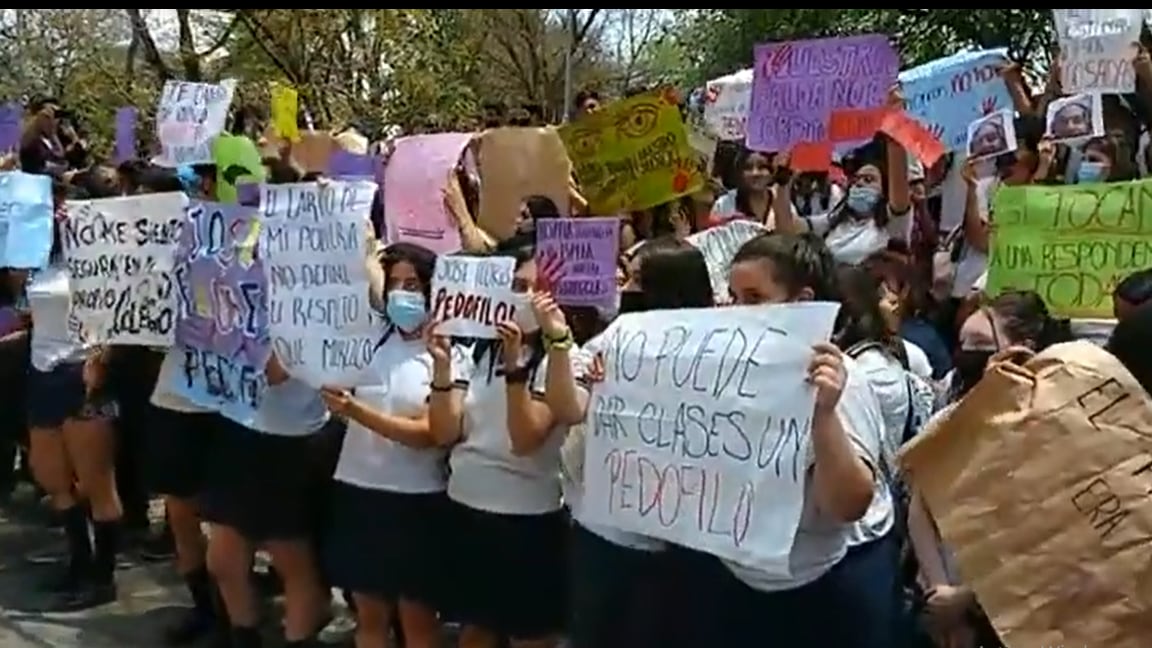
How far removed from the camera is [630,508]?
393cm

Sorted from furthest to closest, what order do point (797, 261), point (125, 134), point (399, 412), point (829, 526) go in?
point (125, 134) < point (399, 412) < point (797, 261) < point (829, 526)

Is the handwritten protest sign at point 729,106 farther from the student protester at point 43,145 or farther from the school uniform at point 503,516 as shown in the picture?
the school uniform at point 503,516

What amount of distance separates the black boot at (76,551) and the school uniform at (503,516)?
289 centimetres

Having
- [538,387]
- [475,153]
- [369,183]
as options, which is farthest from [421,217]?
[538,387]

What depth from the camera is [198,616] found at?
6488mm

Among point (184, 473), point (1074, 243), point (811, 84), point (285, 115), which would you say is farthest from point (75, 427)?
point (1074, 243)

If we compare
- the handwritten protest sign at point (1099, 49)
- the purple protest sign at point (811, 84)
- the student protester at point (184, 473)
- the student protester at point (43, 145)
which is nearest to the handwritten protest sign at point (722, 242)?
the purple protest sign at point (811, 84)

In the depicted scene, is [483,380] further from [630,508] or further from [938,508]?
[938,508]

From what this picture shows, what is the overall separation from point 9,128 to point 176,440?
3666mm

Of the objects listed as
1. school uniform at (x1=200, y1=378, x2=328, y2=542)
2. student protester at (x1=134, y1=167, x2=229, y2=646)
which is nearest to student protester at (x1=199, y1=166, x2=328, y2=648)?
school uniform at (x1=200, y1=378, x2=328, y2=542)

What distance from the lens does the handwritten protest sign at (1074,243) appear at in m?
4.65

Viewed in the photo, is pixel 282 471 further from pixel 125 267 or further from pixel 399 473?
pixel 125 267

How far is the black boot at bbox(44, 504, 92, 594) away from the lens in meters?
7.19

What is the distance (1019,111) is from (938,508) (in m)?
3.63
